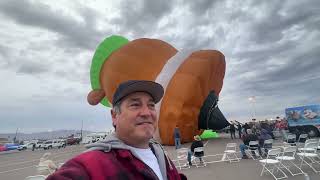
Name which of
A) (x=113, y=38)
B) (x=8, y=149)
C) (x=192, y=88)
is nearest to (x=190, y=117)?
(x=192, y=88)

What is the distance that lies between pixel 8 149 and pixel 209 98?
154 feet

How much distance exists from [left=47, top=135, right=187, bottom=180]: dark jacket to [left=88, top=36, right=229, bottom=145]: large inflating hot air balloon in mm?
16060

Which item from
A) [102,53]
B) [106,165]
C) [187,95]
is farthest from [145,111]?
[102,53]

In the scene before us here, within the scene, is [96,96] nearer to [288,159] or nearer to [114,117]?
[288,159]

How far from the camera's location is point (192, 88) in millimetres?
18219

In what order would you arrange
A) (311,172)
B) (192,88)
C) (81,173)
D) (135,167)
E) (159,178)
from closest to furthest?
(81,173) < (135,167) < (159,178) < (311,172) < (192,88)

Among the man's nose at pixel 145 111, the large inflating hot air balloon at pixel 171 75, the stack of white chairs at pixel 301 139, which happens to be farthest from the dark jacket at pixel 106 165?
the large inflating hot air balloon at pixel 171 75

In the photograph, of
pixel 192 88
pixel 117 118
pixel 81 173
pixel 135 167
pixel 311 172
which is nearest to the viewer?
pixel 81 173

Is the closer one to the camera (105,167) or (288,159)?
(105,167)

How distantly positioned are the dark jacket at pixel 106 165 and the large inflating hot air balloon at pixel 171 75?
16.1m

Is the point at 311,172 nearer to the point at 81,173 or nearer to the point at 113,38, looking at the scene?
the point at 81,173

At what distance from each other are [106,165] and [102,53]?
19325 mm

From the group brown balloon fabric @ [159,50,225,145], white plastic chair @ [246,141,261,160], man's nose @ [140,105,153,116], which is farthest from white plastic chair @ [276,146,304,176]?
brown balloon fabric @ [159,50,225,145]

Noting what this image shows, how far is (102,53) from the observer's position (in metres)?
20.2
